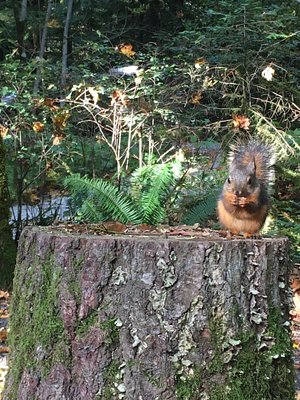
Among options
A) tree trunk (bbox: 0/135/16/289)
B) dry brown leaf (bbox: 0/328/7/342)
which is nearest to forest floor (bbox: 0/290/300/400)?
dry brown leaf (bbox: 0/328/7/342)

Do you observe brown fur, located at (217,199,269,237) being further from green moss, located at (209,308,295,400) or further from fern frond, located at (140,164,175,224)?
fern frond, located at (140,164,175,224)

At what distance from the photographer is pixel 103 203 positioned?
16.0ft

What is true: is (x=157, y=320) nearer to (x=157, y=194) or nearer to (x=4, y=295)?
(x=157, y=194)

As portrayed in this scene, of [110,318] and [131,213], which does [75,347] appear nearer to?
[110,318]

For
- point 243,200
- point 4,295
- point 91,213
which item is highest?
point 243,200

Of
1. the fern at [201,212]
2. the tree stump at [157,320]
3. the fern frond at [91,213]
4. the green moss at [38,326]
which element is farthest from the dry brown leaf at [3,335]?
the tree stump at [157,320]

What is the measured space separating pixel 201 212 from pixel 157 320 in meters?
3.24

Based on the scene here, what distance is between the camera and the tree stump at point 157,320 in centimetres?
208

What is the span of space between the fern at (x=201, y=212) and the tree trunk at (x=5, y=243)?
4.53ft

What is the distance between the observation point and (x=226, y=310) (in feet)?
6.94

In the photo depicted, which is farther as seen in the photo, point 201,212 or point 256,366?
point 201,212

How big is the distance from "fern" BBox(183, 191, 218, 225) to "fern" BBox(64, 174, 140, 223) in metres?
0.53

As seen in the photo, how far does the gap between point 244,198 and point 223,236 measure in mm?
401

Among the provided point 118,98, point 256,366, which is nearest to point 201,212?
point 118,98
